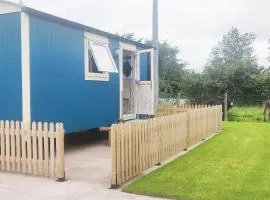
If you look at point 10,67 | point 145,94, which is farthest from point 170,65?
point 10,67

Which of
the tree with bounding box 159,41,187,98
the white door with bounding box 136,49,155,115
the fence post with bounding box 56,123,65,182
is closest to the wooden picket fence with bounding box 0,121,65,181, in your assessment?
the fence post with bounding box 56,123,65,182

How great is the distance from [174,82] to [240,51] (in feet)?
103

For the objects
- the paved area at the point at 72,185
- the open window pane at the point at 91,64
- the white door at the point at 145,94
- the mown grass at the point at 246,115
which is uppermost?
the open window pane at the point at 91,64

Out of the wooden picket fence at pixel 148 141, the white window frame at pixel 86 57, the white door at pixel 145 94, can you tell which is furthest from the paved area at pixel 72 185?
the white door at pixel 145 94

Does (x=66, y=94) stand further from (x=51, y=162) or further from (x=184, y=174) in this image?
(x=184, y=174)

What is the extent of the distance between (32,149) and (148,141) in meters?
2.22

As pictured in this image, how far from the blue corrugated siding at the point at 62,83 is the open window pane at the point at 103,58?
459 millimetres

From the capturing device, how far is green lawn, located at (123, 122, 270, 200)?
20.2 ft

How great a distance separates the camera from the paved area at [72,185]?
6.14m

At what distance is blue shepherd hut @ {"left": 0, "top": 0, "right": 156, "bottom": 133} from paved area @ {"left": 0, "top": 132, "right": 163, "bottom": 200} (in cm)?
159

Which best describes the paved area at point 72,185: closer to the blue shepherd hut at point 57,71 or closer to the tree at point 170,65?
the blue shepherd hut at point 57,71

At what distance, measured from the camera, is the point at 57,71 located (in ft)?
32.5

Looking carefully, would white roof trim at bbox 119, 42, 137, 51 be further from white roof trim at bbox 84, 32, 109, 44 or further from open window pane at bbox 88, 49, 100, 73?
open window pane at bbox 88, 49, 100, 73

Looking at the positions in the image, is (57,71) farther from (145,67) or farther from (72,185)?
(145,67)
